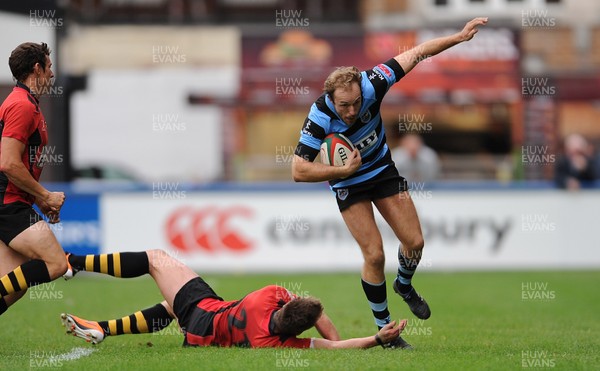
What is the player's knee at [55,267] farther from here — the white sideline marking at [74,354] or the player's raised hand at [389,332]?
the player's raised hand at [389,332]

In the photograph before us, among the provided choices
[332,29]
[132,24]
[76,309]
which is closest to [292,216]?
[76,309]

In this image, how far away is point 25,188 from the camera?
327 inches

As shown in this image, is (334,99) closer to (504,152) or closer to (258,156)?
(258,156)

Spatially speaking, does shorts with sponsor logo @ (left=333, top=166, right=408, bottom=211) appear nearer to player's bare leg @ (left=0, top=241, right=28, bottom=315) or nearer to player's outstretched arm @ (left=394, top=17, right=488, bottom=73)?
player's outstretched arm @ (left=394, top=17, right=488, bottom=73)

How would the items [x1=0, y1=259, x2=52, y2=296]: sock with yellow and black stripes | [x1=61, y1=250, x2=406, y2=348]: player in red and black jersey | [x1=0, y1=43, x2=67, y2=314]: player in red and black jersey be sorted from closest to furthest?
[x1=0, y1=43, x2=67, y2=314]: player in red and black jersey → [x1=0, y1=259, x2=52, y2=296]: sock with yellow and black stripes → [x1=61, y1=250, x2=406, y2=348]: player in red and black jersey

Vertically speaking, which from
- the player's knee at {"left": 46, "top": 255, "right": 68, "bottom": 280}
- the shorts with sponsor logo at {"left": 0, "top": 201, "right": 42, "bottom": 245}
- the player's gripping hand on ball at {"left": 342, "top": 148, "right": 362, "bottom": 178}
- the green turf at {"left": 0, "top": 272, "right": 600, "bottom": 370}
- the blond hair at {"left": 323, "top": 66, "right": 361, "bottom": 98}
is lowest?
the green turf at {"left": 0, "top": 272, "right": 600, "bottom": 370}

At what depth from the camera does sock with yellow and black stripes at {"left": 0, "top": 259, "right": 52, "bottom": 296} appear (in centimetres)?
839

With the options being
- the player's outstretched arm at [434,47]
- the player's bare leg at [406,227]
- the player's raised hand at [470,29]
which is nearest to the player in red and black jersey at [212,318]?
the player's bare leg at [406,227]

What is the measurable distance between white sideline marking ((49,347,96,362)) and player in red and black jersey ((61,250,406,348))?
121 millimetres

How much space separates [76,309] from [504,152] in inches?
715

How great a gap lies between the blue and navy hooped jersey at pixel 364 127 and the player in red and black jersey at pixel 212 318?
3.88 ft

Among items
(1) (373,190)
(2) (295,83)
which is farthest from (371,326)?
(2) (295,83)

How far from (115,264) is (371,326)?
3.28m

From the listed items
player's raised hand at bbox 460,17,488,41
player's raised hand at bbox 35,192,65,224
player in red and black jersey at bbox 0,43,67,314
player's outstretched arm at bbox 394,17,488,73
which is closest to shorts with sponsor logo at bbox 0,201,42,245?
player in red and black jersey at bbox 0,43,67,314
